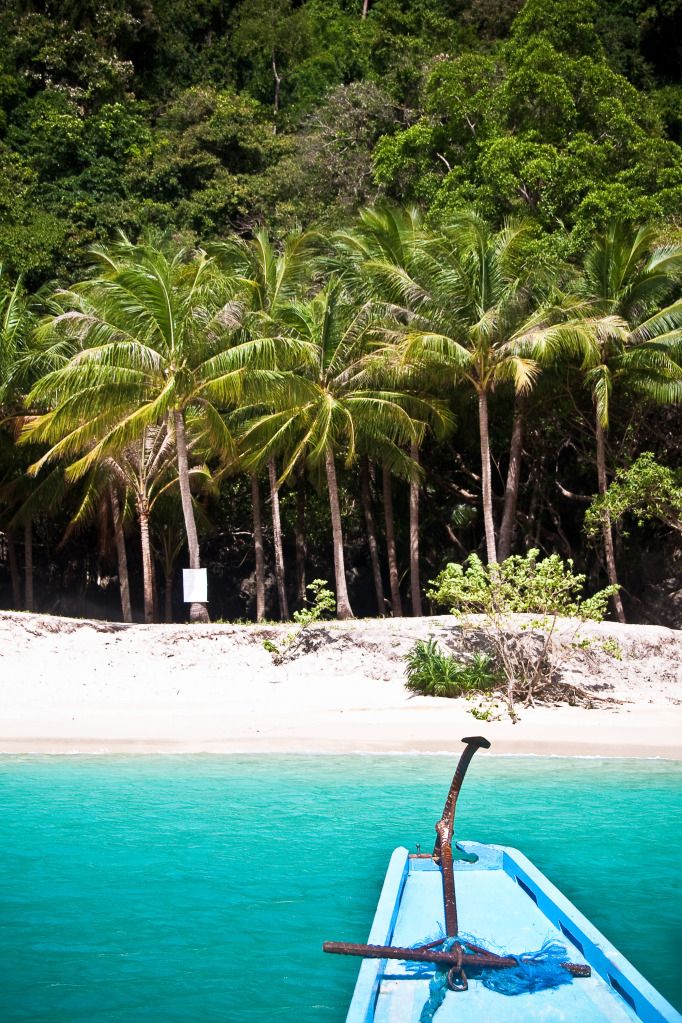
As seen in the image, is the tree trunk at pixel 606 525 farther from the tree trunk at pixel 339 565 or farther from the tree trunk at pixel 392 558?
the tree trunk at pixel 339 565

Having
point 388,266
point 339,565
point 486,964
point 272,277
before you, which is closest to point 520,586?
point 339,565

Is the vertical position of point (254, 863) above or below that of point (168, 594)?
below

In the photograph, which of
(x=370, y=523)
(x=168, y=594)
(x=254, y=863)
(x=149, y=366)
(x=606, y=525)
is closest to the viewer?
(x=254, y=863)

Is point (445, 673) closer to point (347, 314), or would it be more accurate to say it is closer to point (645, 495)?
point (645, 495)

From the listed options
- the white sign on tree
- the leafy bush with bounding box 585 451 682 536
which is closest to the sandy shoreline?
the white sign on tree

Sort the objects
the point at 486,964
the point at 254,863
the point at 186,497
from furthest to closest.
→ the point at 186,497, the point at 254,863, the point at 486,964

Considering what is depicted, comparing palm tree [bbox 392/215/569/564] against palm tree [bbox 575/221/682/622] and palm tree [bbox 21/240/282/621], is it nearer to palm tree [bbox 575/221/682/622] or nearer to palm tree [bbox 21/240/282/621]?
palm tree [bbox 575/221/682/622]

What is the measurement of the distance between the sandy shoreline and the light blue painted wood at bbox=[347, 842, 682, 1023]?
21.1 feet

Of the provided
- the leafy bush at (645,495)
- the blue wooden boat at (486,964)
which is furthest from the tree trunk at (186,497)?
the blue wooden boat at (486,964)

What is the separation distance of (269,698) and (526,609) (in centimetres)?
467

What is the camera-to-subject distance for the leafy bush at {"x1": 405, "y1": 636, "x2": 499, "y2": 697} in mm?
17000

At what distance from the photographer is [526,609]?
57.2 ft

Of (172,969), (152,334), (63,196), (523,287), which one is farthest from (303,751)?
(63,196)

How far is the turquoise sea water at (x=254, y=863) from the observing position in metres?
6.79
